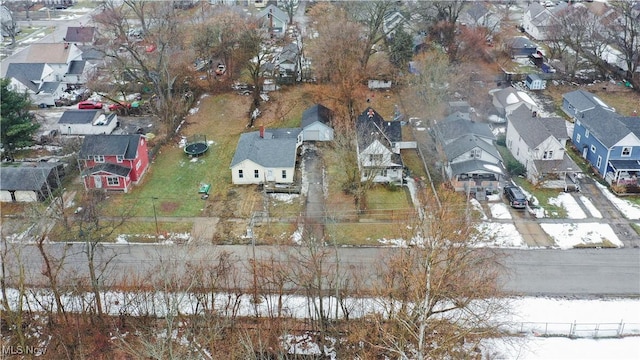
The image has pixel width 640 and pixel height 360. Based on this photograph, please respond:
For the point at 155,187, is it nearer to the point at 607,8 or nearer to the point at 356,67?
the point at 356,67

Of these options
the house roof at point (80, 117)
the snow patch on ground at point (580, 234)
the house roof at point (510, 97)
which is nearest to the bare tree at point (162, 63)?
the house roof at point (80, 117)

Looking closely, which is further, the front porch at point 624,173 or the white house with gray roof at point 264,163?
the white house with gray roof at point 264,163

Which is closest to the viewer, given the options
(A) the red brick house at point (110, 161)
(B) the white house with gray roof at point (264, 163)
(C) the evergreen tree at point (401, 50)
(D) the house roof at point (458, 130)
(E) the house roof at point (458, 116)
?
(A) the red brick house at point (110, 161)

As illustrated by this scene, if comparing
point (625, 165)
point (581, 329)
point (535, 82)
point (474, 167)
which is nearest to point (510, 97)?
point (535, 82)

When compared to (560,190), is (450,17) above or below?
above

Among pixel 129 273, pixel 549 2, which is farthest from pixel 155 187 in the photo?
pixel 549 2

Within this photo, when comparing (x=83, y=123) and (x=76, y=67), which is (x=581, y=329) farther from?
(x=76, y=67)

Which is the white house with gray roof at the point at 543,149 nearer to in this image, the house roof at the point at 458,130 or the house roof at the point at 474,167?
the house roof at the point at 458,130
